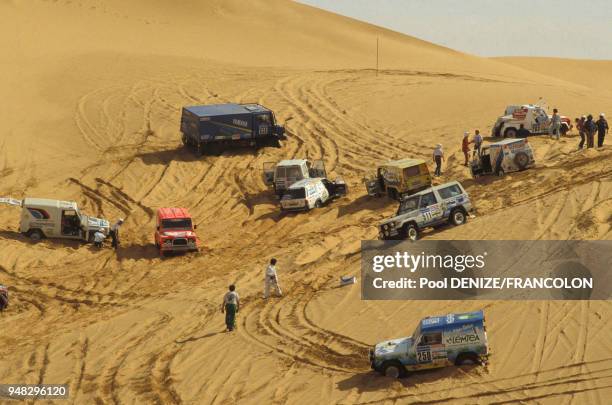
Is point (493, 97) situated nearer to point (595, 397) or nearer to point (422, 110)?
point (422, 110)

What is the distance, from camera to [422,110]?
5316cm

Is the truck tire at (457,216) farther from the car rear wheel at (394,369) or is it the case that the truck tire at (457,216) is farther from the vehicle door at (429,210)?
the car rear wheel at (394,369)

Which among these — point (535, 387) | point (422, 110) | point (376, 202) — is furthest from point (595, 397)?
point (422, 110)

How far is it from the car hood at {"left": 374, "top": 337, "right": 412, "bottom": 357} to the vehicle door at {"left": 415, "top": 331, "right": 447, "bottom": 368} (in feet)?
1.23

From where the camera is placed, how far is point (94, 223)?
1553 inches

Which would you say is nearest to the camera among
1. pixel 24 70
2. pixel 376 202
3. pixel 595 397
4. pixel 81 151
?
pixel 595 397

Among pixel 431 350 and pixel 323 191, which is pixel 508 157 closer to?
pixel 323 191

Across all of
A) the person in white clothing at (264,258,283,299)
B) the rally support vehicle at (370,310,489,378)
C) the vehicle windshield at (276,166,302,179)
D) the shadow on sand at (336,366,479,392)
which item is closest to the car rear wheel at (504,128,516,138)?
the vehicle windshield at (276,166,302,179)

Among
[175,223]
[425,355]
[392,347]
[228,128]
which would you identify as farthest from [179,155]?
[425,355]

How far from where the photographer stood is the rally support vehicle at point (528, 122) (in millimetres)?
45469

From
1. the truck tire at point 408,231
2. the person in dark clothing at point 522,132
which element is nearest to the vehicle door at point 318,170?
the person in dark clothing at point 522,132

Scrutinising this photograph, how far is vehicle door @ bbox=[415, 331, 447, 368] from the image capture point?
22.7 metres

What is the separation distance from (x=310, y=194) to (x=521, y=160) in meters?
7.50

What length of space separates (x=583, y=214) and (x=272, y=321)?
996 centimetres
